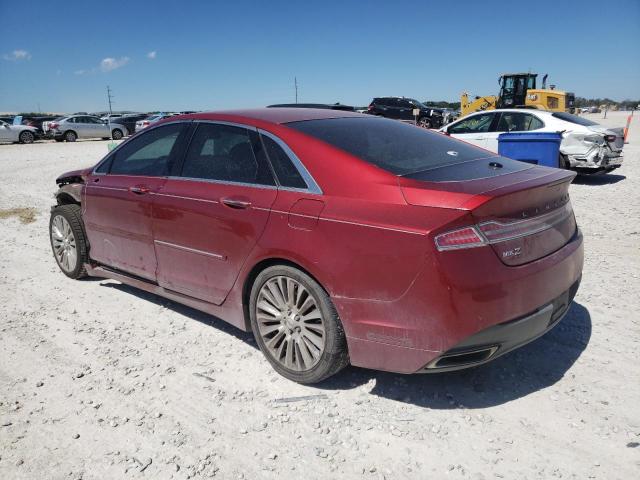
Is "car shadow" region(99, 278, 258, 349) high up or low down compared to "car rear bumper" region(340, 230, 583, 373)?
down

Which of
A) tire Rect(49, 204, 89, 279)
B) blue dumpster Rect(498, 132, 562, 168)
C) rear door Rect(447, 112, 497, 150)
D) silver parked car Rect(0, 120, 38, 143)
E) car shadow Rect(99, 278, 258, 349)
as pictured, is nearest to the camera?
car shadow Rect(99, 278, 258, 349)

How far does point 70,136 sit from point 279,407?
33309 millimetres

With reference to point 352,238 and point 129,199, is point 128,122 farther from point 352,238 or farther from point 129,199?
point 352,238

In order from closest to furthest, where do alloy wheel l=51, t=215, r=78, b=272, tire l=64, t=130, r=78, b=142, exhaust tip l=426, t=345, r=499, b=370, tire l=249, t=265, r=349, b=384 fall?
exhaust tip l=426, t=345, r=499, b=370, tire l=249, t=265, r=349, b=384, alloy wheel l=51, t=215, r=78, b=272, tire l=64, t=130, r=78, b=142

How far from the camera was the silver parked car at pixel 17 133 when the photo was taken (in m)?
29.3

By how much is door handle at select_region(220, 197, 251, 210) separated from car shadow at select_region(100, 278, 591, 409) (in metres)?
1.21

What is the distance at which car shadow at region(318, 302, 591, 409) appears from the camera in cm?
290

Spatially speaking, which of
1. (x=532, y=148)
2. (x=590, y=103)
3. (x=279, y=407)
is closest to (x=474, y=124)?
(x=532, y=148)

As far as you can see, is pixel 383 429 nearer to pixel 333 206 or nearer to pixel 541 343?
pixel 333 206

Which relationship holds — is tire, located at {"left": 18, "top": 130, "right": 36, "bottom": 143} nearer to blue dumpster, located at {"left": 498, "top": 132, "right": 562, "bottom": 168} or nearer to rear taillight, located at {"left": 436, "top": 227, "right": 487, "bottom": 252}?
blue dumpster, located at {"left": 498, "top": 132, "right": 562, "bottom": 168}

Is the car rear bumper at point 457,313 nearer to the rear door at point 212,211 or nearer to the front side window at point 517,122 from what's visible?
the rear door at point 212,211

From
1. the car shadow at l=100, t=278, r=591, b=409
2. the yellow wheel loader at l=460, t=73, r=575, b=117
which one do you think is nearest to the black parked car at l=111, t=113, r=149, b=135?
the yellow wheel loader at l=460, t=73, r=575, b=117

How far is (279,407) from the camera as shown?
9.43 feet

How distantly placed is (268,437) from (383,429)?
61 centimetres
